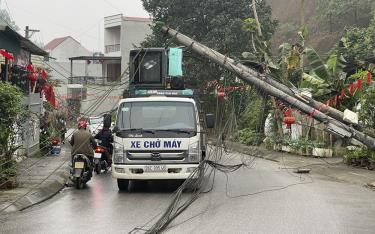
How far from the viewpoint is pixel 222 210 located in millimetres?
10570

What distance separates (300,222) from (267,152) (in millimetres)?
16652

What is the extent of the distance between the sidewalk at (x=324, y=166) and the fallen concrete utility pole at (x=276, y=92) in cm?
113

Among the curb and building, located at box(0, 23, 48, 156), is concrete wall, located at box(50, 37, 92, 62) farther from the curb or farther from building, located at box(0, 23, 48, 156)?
the curb

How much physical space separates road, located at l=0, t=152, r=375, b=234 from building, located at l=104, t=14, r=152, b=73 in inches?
1567

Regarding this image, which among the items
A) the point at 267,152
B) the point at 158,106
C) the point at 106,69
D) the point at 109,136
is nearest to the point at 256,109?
the point at 267,152

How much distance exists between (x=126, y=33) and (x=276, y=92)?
36963 mm

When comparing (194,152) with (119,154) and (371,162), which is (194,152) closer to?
(119,154)

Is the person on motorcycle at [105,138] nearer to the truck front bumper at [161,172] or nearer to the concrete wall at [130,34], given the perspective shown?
the truck front bumper at [161,172]

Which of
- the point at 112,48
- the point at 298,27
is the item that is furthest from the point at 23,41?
the point at 298,27

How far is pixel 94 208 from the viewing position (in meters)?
11.0

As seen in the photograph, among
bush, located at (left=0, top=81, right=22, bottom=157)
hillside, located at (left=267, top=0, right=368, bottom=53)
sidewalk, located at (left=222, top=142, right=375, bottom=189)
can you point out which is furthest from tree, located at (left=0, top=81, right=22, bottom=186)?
hillside, located at (left=267, top=0, right=368, bottom=53)

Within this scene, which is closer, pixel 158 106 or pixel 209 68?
pixel 158 106

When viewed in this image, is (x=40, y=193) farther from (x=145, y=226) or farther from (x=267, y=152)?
(x=267, y=152)

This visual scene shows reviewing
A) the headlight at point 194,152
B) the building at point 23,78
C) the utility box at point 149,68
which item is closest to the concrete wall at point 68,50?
the building at point 23,78
